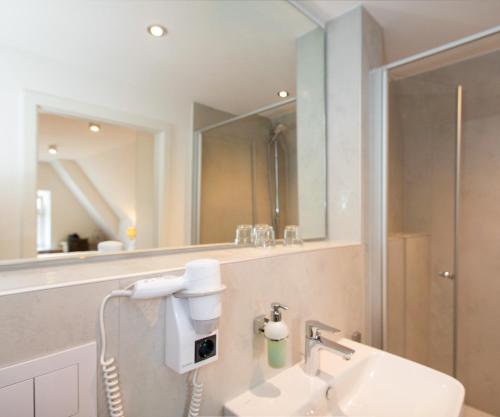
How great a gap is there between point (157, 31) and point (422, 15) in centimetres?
126

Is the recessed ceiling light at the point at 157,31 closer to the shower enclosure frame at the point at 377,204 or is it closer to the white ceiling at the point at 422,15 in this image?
the white ceiling at the point at 422,15

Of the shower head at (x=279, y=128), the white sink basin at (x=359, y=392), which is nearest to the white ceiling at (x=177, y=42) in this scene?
the shower head at (x=279, y=128)

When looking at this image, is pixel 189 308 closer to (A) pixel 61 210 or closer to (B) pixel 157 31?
(A) pixel 61 210

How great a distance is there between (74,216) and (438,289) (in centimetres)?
192

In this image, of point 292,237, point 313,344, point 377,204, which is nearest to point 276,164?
point 292,237

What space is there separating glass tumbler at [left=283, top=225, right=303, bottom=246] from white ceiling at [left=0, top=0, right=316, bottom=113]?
0.52m

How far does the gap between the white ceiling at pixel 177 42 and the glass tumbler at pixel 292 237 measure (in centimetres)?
52

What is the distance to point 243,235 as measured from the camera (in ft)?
3.57

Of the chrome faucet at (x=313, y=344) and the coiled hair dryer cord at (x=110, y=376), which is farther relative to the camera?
the chrome faucet at (x=313, y=344)

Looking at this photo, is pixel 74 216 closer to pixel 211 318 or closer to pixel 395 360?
pixel 211 318

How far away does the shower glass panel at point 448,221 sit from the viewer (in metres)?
1.47

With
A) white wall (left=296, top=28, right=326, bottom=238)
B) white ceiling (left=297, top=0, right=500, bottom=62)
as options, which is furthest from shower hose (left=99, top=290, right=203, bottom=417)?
white ceiling (left=297, top=0, right=500, bottom=62)

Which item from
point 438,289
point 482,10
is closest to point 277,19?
point 482,10

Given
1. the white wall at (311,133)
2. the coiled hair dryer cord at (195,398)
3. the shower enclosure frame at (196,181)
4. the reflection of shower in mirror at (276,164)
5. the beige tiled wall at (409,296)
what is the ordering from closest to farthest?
the coiled hair dryer cord at (195,398) < the shower enclosure frame at (196,181) < the reflection of shower in mirror at (276,164) < the white wall at (311,133) < the beige tiled wall at (409,296)
